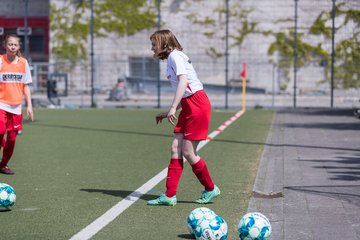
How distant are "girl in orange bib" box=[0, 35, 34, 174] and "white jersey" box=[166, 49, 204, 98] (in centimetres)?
303

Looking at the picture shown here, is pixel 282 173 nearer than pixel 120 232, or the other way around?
pixel 120 232

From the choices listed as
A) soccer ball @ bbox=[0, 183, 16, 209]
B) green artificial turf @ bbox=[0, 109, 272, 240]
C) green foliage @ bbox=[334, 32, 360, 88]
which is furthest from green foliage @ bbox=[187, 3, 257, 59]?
soccer ball @ bbox=[0, 183, 16, 209]

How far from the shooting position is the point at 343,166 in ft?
35.0

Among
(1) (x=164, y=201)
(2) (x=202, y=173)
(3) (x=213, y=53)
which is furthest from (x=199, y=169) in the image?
(3) (x=213, y=53)

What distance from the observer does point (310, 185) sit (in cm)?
887

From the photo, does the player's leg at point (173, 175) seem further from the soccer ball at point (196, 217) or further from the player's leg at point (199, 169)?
the soccer ball at point (196, 217)

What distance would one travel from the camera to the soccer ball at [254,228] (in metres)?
5.84

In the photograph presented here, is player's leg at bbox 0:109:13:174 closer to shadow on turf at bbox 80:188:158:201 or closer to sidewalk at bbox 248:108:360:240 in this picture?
shadow on turf at bbox 80:188:158:201

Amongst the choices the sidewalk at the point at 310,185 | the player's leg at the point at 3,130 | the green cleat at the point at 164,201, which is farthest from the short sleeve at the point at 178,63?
the player's leg at the point at 3,130

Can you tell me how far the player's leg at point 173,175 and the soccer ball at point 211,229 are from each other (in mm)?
1562

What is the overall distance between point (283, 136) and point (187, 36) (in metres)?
19.6

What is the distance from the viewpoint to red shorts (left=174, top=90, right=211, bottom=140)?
7.61m

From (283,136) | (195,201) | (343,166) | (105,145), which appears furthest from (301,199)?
(283,136)

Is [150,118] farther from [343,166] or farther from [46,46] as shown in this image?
[46,46]
